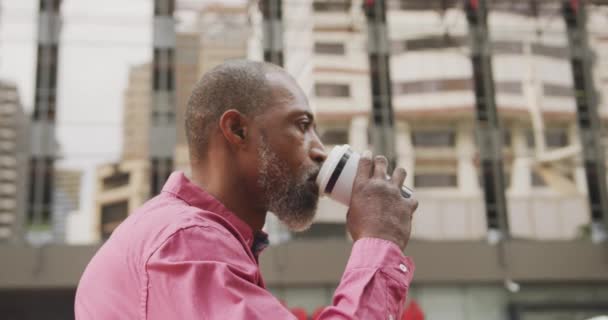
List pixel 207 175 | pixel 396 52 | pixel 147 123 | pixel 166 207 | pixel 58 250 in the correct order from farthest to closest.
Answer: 1. pixel 396 52
2. pixel 147 123
3. pixel 58 250
4. pixel 207 175
5. pixel 166 207

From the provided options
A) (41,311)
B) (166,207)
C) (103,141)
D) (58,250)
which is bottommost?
(41,311)

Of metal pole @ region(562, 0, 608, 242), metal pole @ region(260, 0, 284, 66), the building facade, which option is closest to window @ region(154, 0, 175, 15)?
metal pole @ region(260, 0, 284, 66)

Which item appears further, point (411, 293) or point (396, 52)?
point (396, 52)

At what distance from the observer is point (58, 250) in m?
16.8

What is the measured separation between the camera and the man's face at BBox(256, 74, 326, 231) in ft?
4.93

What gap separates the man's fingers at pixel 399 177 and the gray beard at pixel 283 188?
18cm

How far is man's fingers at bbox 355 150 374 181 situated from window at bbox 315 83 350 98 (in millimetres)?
17634

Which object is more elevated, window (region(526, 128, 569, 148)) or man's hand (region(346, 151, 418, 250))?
man's hand (region(346, 151, 418, 250))

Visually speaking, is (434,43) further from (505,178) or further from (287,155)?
(287,155)

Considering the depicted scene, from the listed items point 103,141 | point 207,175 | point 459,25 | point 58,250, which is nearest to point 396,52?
point 459,25

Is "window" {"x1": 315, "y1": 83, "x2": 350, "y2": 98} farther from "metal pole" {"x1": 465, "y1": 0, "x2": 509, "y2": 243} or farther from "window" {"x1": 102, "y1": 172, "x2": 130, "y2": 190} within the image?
A: "window" {"x1": 102, "y1": 172, "x2": 130, "y2": 190}

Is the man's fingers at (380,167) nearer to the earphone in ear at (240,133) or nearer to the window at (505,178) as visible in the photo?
the earphone in ear at (240,133)

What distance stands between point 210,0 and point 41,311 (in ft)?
28.5

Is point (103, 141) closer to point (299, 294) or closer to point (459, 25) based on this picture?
point (299, 294)
